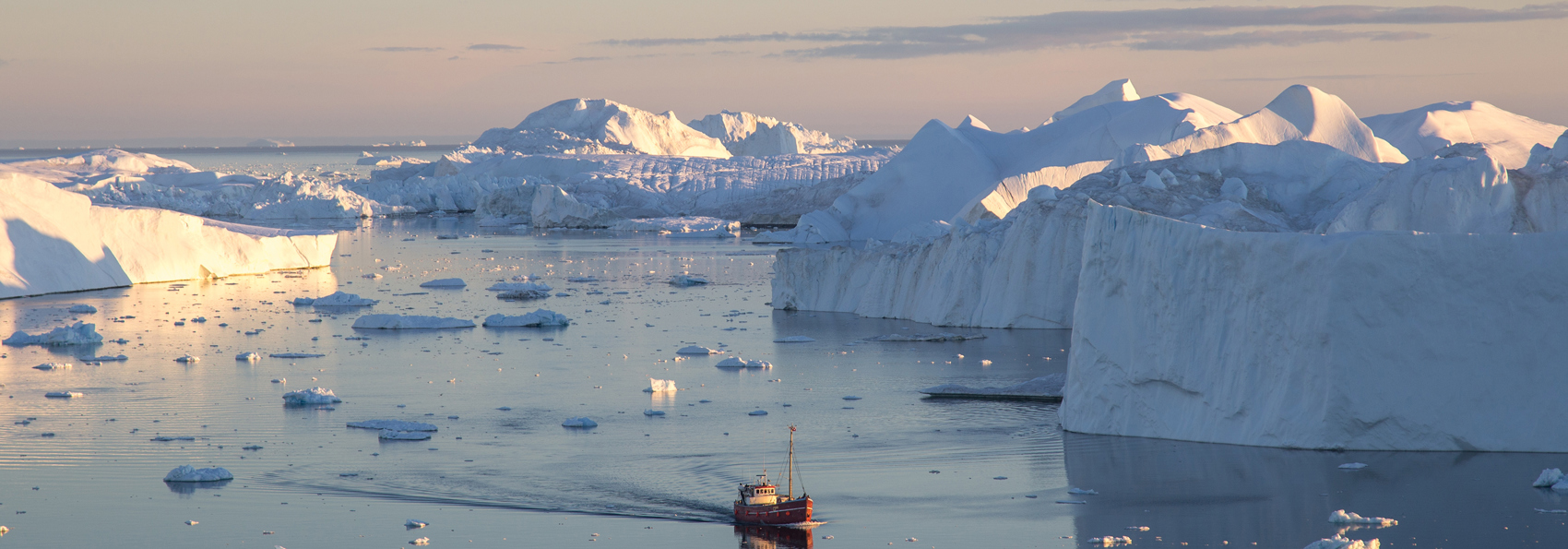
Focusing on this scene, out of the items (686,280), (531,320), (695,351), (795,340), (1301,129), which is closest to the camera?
(695,351)

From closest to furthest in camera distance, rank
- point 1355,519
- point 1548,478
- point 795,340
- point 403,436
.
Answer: point 1355,519
point 1548,478
point 403,436
point 795,340

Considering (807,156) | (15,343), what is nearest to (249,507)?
(15,343)

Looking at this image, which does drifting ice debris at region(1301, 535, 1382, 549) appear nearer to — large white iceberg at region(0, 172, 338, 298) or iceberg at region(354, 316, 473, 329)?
iceberg at region(354, 316, 473, 329)

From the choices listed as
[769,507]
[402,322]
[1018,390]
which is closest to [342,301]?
[402,322]

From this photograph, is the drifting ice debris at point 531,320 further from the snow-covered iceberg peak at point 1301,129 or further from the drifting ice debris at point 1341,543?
the drifting ice debris at point 1341,543

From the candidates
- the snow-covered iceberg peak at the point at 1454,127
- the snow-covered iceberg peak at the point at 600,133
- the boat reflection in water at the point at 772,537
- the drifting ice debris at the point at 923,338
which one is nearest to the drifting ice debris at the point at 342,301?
the drifting ice debris at the point at 923,338

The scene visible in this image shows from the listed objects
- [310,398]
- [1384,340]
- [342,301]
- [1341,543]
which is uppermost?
[1384,340]

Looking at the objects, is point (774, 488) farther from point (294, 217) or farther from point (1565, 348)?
point (294, 217)

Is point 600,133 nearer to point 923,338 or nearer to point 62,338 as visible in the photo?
point 62,338

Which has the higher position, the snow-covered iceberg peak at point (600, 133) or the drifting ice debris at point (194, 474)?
the snow-covered iceberg peak at point (600, 133)
